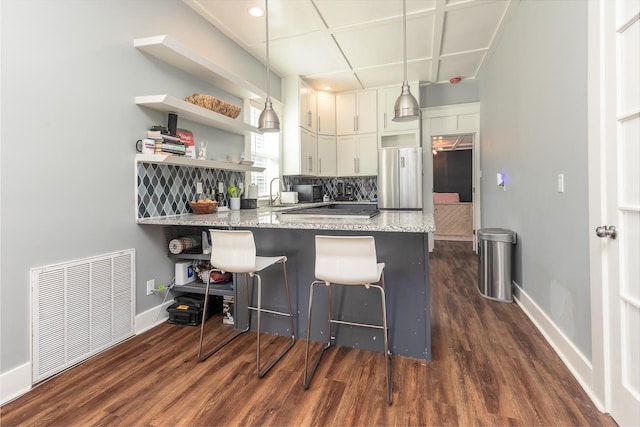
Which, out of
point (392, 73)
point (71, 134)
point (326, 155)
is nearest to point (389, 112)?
point (392, 73)

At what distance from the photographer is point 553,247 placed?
83.9 inches

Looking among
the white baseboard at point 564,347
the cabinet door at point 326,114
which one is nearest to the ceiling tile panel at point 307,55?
the cabinet door at point 326,114

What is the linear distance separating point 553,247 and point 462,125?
342 cm

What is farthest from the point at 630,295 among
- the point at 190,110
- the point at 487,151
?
the point at 487,151

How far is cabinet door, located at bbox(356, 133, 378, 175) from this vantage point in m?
5.08

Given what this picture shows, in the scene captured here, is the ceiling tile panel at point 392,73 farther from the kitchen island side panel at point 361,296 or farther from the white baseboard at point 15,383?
the white baseboard at point 15,383

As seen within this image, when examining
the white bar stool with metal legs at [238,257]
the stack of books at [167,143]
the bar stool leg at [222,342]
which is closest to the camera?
the white bar stool with metal legs at [238,257]

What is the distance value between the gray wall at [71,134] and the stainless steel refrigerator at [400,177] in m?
3.10

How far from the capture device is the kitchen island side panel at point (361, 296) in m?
1.96

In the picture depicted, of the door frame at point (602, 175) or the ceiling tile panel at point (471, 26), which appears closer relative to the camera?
the door frame at point (602, 175)

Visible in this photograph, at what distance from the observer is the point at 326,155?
5160mm

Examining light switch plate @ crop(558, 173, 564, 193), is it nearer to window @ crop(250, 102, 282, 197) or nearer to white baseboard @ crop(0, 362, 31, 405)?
window @ crop(250, 102, 282, 197)

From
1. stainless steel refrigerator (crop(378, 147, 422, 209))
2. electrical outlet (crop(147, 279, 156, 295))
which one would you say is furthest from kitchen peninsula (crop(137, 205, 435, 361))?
stainless steel refrigerator (crop(378, 147, 422, 209))

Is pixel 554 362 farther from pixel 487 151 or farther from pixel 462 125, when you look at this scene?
pixel 462 125
